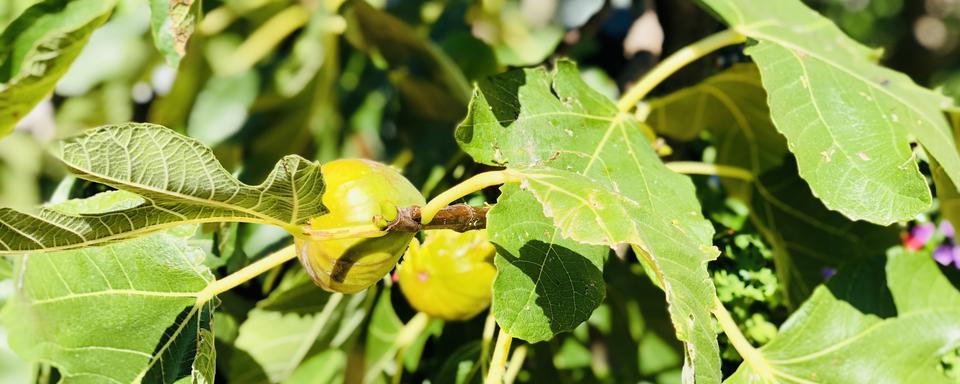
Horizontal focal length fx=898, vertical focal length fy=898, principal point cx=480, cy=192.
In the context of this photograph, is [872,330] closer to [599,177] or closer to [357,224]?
[599,177]

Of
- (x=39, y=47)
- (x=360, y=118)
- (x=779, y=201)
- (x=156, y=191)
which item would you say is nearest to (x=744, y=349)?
(x=779, y=201)

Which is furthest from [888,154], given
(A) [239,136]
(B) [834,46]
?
(A) [239,136]

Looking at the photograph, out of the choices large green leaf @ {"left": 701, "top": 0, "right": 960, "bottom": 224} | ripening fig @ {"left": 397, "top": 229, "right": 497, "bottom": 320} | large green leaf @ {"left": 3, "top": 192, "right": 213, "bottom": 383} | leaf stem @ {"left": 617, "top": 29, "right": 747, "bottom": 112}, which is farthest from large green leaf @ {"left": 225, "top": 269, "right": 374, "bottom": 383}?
large green leaf @ {"left": 701, "top": 0, "right": 960, "bottom": 224}

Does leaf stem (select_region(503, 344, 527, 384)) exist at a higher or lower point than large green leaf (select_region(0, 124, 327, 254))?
lower

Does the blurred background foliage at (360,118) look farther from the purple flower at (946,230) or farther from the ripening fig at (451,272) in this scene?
the purple flower at (946,230)

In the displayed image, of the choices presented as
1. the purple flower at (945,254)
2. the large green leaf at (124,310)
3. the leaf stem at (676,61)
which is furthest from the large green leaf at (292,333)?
the purple flower at (945,254)

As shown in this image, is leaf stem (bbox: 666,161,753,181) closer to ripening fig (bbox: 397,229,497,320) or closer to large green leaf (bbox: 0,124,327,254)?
ripening fig (bbox: 397,229,497,320)
